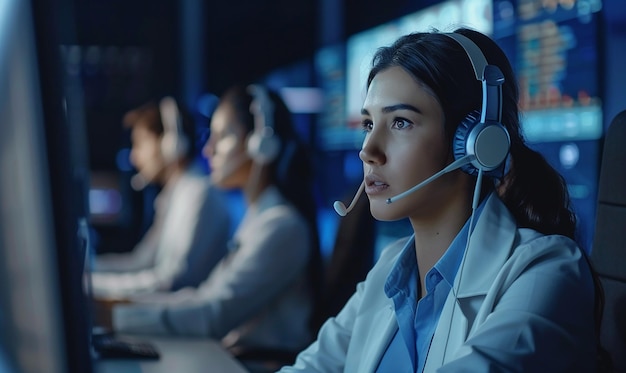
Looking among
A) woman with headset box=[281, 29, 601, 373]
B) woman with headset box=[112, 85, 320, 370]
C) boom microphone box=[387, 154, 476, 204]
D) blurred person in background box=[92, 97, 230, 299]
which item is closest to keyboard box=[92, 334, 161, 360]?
woman with headset box=[112, 85, 320, 370]

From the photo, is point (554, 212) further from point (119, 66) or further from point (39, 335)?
point (119, 66)

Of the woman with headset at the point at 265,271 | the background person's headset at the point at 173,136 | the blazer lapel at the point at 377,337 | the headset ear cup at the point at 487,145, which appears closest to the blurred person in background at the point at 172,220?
the background person's headset at the point at 173,136

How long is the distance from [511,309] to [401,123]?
32 cm

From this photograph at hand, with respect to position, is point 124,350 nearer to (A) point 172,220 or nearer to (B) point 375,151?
(B) point 375,151

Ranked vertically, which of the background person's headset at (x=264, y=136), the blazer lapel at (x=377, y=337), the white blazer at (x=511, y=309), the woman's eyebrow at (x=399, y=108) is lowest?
the blazer lapel at (x=377, y=337)

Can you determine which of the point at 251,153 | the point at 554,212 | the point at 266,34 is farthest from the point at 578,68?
the point at 266,34

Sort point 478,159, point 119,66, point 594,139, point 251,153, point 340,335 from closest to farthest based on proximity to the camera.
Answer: point 478,159
point 340,335
point 594,139
point 251,153
point 119,66

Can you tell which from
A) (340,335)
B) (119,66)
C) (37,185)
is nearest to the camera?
(37,185)

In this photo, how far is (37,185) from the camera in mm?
359

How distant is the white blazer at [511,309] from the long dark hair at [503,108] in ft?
0.19

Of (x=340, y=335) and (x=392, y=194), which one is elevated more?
(x=392, y=194)

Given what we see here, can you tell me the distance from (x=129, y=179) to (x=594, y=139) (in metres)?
3.68

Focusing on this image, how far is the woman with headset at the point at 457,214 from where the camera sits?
95 cm

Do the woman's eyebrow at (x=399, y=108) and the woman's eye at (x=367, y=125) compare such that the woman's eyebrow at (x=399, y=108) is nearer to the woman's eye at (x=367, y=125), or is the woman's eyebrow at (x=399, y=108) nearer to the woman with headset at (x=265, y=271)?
the woman's eye at (x=367, y=125)
